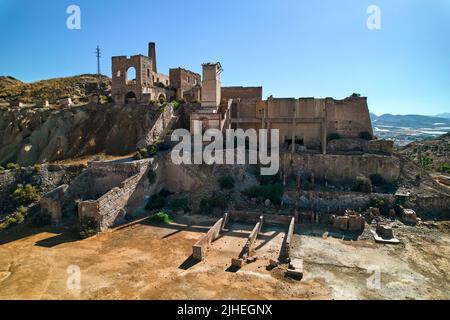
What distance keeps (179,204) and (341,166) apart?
41.6ft

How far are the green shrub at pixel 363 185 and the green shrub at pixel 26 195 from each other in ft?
71.6

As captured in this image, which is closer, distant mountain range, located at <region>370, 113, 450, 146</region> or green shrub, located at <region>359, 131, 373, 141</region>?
green shrub, located at <region>359, 131, 373, 141</region>

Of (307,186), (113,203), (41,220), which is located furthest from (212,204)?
(41,220)

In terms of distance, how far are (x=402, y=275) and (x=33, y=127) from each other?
3329 cm

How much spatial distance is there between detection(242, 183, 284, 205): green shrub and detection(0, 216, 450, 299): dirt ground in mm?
3177

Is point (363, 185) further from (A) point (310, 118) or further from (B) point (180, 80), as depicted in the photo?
(B) point (180, 80)

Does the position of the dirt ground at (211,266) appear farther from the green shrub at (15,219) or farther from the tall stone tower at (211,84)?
the tall stone tower at (211,84)

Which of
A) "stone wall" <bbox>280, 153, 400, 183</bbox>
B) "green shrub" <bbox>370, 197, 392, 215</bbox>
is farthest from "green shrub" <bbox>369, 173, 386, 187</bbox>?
"green shrub" <bbox>370, 197, 392, 215</bbox>

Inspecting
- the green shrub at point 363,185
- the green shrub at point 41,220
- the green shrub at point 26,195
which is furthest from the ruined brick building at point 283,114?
the green shrub at point 41,220

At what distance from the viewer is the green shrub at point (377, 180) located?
858 inches

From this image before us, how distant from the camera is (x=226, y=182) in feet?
70.3

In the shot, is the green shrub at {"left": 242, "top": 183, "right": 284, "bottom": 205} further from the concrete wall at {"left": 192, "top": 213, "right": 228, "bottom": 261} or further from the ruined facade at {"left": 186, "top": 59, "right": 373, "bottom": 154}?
the ruined facade at {"left": 186, "top": 59, "right": 373, "bottom": 154}

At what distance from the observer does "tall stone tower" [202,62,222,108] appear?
87.2ft

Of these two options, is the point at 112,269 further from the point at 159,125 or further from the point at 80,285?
the point at 159,125
